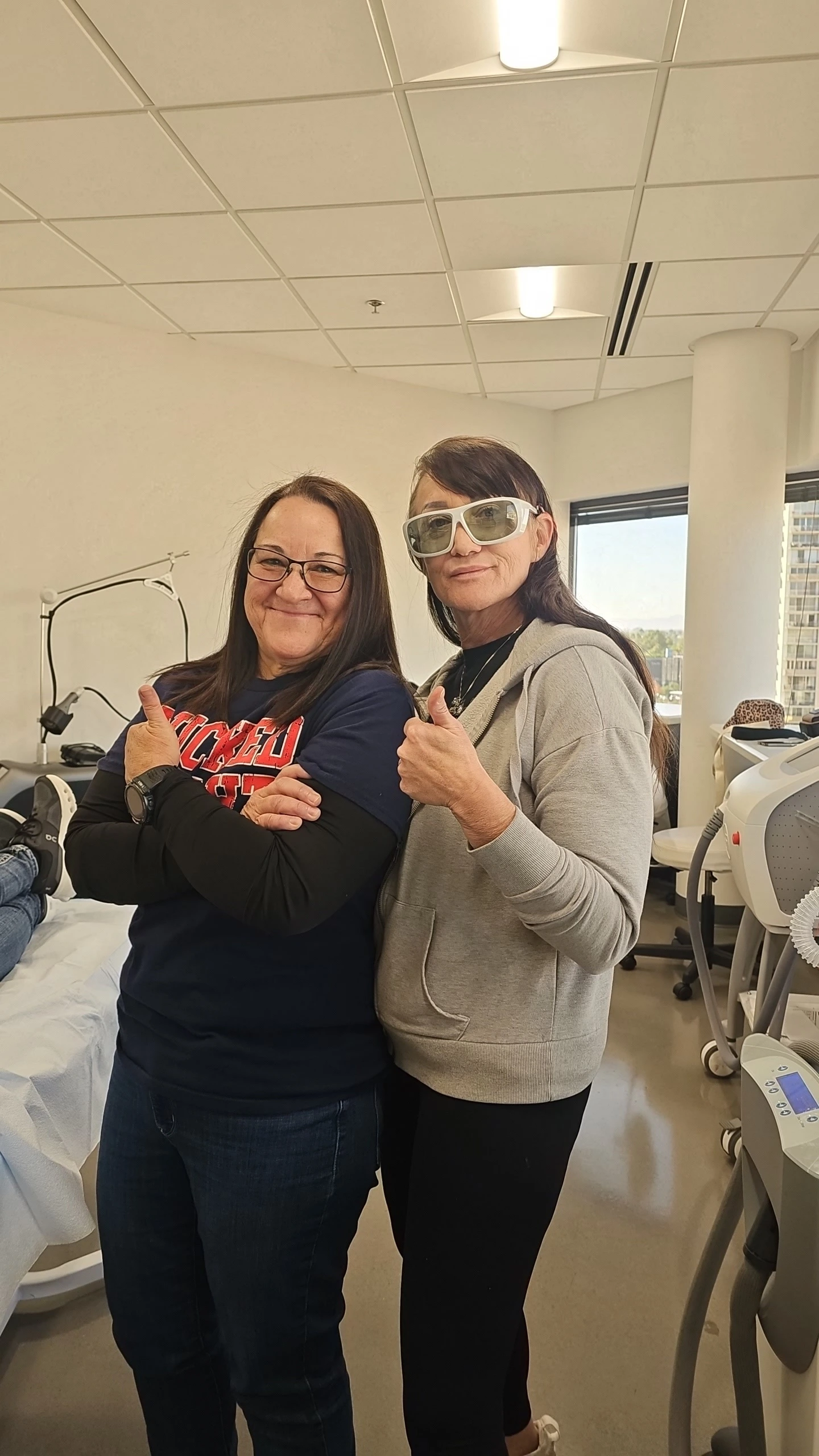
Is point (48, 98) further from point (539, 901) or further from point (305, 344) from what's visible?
point (539, 901)

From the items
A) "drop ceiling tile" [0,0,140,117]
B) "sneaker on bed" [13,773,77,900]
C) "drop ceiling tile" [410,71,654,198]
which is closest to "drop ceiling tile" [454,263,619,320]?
"drop ceiling tile" [410,71,654,198]

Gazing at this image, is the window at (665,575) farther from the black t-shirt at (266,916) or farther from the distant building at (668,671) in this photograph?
the black t-shirt at (266,916)

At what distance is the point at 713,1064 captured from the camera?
2.74 metres

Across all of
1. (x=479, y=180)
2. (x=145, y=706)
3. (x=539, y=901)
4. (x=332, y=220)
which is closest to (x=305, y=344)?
(x=332, y=220)

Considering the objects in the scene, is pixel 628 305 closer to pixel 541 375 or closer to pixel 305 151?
pixel 541 375

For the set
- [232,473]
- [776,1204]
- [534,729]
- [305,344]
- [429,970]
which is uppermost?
[305,344]

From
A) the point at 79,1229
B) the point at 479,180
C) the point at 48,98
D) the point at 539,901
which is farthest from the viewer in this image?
the point at 479,180

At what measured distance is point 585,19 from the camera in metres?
1.94

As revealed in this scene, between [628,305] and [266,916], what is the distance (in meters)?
3.40

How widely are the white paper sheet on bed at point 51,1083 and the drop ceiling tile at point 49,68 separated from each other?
196cm

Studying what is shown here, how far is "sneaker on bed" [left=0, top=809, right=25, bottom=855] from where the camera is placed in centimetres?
201

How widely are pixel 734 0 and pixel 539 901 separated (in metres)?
2.02

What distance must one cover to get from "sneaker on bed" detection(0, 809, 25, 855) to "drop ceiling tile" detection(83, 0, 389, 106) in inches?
68.9

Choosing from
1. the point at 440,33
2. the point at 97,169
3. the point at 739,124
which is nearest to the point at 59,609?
the point at 97,169
